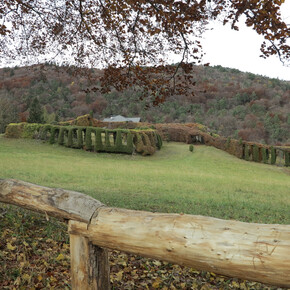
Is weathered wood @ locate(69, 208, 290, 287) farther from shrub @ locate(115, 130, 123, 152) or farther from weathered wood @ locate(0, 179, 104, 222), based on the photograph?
shrub @ locate(115, 130, 123, 152)

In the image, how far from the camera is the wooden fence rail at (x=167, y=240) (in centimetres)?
165

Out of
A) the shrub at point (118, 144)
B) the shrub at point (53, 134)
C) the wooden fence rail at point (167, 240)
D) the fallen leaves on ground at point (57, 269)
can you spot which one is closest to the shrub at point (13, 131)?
the shrub at point (53, 134)

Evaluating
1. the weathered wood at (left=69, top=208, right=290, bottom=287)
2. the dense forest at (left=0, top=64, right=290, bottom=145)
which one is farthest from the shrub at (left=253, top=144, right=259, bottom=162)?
the weathered wood at (left=69, top=208, right=290, bottom=287)

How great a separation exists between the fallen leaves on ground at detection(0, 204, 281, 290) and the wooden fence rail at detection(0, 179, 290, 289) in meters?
1.09

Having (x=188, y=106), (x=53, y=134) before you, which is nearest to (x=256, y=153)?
(x=53, y=134)

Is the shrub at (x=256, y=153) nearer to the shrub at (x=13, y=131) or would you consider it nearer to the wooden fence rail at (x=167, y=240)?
the shrub at (x=13, y=131)

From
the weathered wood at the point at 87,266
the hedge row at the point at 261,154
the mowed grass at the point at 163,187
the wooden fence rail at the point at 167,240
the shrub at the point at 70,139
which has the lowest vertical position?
the hedge row at the point at 261,154

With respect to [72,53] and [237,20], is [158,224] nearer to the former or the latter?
[237,20]

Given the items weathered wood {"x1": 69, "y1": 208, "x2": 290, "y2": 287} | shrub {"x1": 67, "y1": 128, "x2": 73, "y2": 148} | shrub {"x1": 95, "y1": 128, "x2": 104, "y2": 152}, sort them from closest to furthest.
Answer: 1. weathered wood {"x1": 69, "y1": 208, "x2": 290, "y2": 287}
2. shrub {"x1": 95, "y1": 128, "x2": 104, "y2": 152}
3. shrub {"x1": 67, "y1": 128, "x2": 73, "y2": 148}

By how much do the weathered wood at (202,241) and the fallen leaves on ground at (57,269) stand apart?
151 centimetres

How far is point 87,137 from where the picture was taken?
26.3 m

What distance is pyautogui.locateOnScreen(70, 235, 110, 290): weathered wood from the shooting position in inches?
91.8

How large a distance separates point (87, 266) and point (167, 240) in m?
0.86

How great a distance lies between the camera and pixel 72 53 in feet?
27.0
